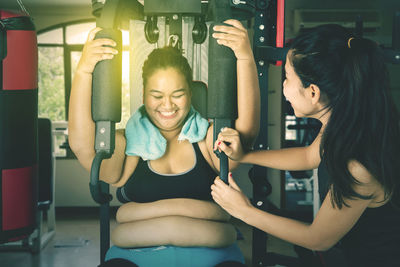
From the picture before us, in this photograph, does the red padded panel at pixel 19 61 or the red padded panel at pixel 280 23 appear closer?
the red padded panel at pixel 280 23

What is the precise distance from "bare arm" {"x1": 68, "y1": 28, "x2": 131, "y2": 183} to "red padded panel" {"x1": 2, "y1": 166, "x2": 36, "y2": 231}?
2.58ft

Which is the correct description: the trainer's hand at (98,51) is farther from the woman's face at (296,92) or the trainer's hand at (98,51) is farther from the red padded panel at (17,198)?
the red padded panel at (17,198)

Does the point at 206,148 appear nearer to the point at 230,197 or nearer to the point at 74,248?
the point at 230,197

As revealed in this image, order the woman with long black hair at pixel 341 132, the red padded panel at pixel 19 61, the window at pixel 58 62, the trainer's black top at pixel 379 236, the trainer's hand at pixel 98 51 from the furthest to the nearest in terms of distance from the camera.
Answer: the window at pixel 58 62
the red padded panel at pixel 19 61
the trainer's black top at pixel 379 236
the woman with long black hair at pixel 341 132
the trainer's hand at pixel 98 51

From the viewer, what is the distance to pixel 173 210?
104 cm

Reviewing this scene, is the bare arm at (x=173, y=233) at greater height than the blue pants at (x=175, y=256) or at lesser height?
greater

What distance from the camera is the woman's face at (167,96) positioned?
1029mm

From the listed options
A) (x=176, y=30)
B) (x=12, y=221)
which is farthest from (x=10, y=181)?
(x=176, y=30)

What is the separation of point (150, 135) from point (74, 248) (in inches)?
93.4

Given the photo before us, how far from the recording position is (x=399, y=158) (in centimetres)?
94

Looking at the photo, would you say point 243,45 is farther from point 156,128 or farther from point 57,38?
point 57,38

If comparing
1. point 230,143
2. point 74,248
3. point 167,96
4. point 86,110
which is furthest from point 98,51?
point 74,248

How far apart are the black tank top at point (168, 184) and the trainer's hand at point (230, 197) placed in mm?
152

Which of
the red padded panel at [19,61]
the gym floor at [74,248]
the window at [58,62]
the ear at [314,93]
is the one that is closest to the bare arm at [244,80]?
the ear at [314,93]
